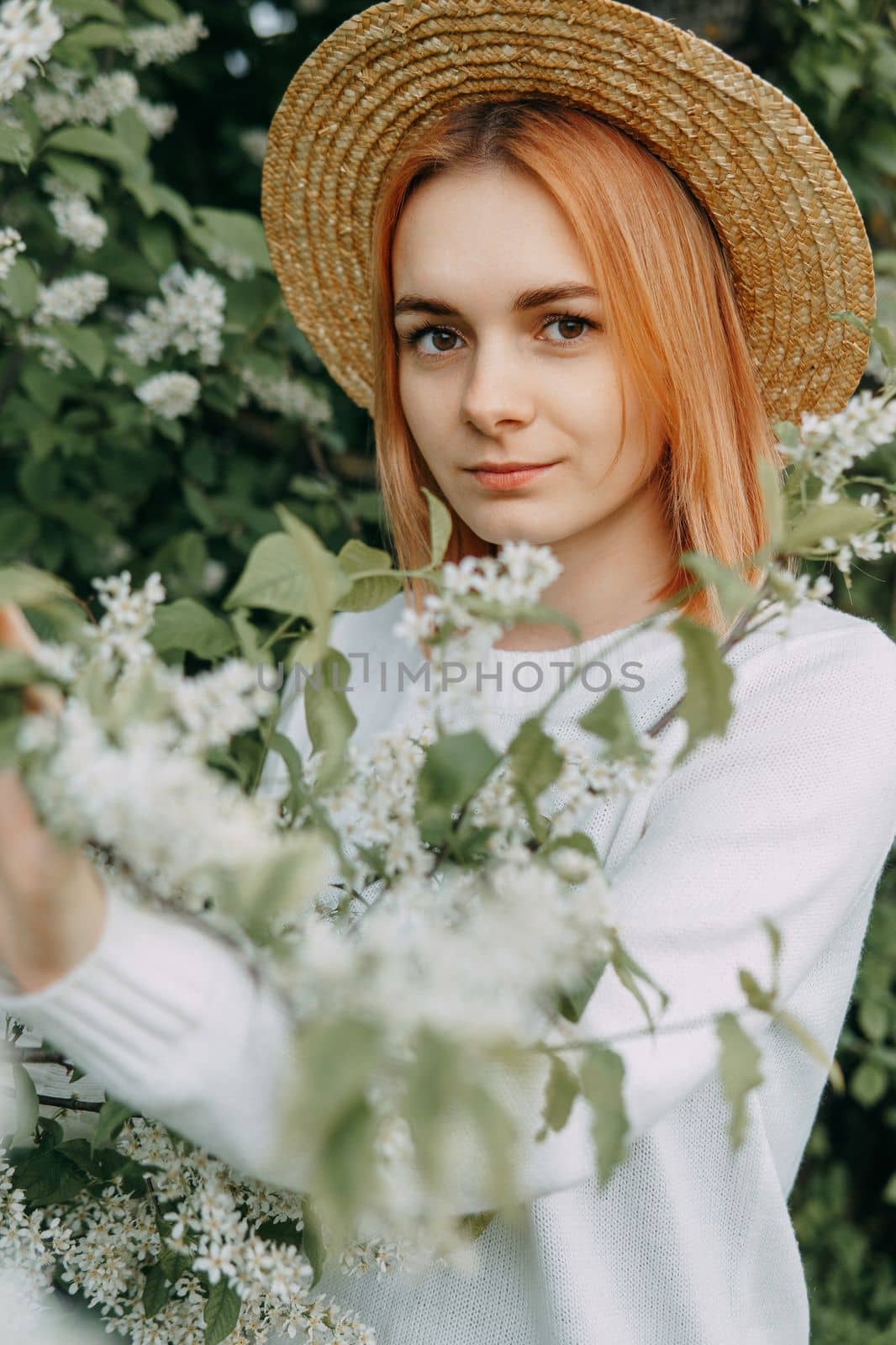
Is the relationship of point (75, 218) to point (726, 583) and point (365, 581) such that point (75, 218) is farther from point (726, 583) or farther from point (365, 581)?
point (726, 583)

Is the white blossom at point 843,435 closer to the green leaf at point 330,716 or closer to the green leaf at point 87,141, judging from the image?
the green leaf at point 330,716

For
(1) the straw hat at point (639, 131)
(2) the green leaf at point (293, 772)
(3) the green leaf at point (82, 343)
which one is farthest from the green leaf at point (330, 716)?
(3) the green leaf at point (82, 343)

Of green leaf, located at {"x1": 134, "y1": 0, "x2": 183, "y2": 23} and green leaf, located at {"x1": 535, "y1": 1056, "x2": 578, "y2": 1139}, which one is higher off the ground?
green leaf, located at {"x1": 134, "y1": 0, "x2": 183, "y2": 23}

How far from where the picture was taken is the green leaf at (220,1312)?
0.90 meters

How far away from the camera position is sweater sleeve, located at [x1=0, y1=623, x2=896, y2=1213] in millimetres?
663

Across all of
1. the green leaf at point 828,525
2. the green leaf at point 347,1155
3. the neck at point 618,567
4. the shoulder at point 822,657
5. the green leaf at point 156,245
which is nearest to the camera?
the green leaf at point 347,1155

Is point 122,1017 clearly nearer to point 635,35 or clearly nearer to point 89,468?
point 635,35

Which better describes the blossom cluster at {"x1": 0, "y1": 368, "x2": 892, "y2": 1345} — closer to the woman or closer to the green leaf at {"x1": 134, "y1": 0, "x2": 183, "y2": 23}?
the woman

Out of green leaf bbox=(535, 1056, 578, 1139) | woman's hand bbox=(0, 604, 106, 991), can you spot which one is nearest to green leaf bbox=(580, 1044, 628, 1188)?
green leaf bbox=(535, 1056, 578, 1139)

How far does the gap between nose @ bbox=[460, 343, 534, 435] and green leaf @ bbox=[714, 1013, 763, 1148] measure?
0.72 metres

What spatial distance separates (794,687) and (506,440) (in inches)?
14.1

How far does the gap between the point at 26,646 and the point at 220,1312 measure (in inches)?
20.8

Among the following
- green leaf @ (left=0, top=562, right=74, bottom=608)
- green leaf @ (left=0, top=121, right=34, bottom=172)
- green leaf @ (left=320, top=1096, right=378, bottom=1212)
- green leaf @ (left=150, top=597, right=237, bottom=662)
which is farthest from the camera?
green leaf @ (left=0, top=121, right=34, bottom=172)

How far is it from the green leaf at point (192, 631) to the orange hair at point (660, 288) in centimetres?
55
